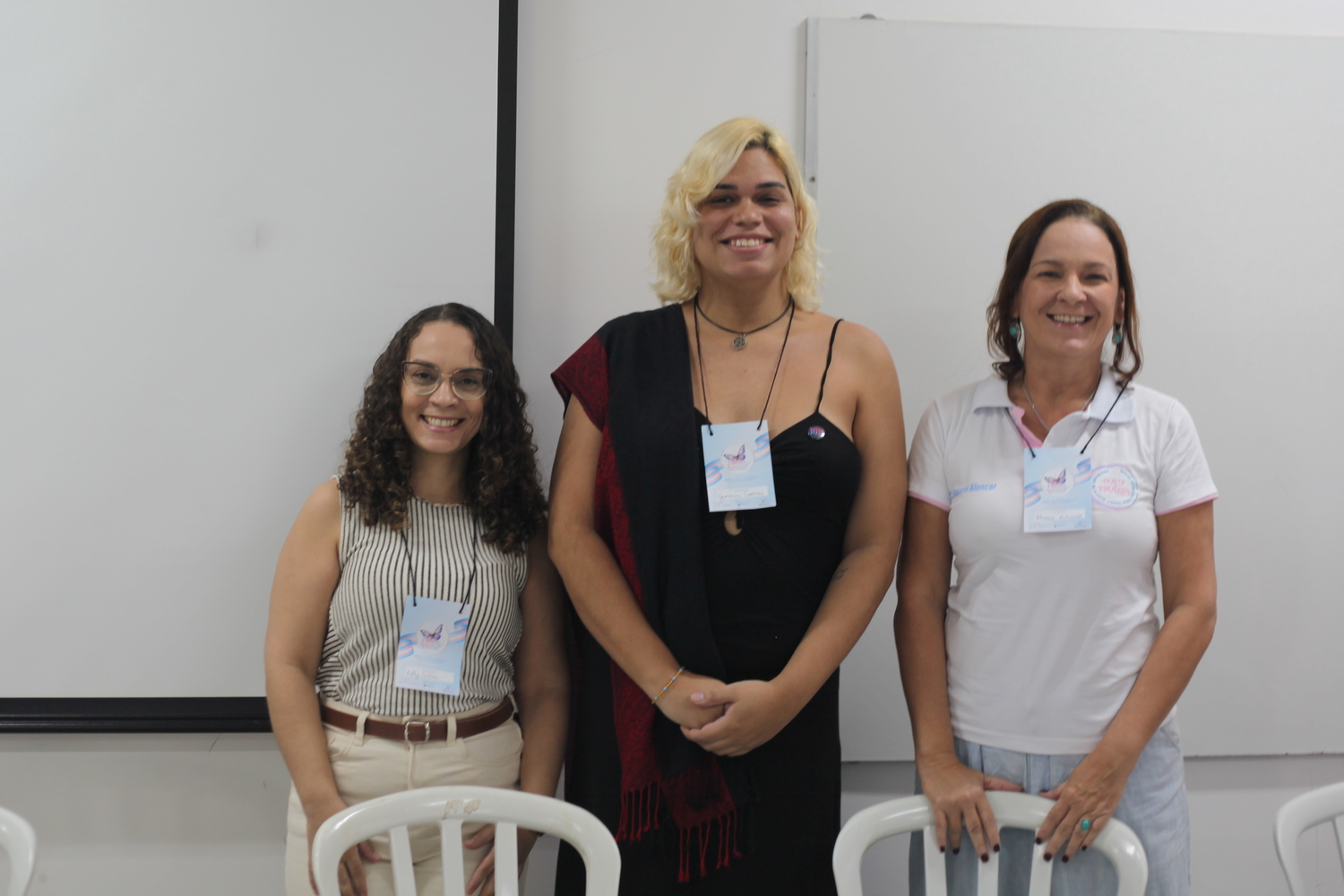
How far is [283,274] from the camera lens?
5.94ft

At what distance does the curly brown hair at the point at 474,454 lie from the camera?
59.8 inches

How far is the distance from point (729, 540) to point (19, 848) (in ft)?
3.83

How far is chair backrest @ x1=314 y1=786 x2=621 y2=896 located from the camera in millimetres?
1211

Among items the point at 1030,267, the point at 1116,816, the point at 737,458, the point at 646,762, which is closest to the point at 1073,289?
the point at 1030,267

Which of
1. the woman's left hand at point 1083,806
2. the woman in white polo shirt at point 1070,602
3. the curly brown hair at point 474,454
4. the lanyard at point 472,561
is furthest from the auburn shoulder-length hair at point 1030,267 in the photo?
the lanyard at point 472,561

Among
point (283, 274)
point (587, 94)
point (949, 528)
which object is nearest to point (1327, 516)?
point (949, 528)

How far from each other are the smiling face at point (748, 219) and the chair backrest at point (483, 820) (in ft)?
3.16

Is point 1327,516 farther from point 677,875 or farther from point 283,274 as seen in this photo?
point 283,274

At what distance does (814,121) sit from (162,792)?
2.17 meters

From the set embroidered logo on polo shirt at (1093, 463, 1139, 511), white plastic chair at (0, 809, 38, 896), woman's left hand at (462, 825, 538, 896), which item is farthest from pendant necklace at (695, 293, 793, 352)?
white plastic chair at (0, 809, 38, 896)

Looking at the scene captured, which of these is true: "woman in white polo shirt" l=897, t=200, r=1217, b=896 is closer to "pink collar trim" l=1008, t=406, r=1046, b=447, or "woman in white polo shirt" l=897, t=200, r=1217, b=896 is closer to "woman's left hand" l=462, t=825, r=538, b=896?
"pink collar trim" l=1008, t=406, r=1046, b=447

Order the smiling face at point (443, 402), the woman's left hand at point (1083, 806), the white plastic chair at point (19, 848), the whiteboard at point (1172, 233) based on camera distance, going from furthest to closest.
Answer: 1. the whiteboard at point (1172, 233)
2. the smiling face at point (443, 402)
3. the woman's left hand at point (1083, 806)
4. the white plastic chair at point (19, 848)

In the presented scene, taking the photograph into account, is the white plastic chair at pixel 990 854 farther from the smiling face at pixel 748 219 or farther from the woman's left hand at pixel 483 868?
the smiling face at pixel 748 219

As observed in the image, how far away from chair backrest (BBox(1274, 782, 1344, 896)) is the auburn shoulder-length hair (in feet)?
2.40
